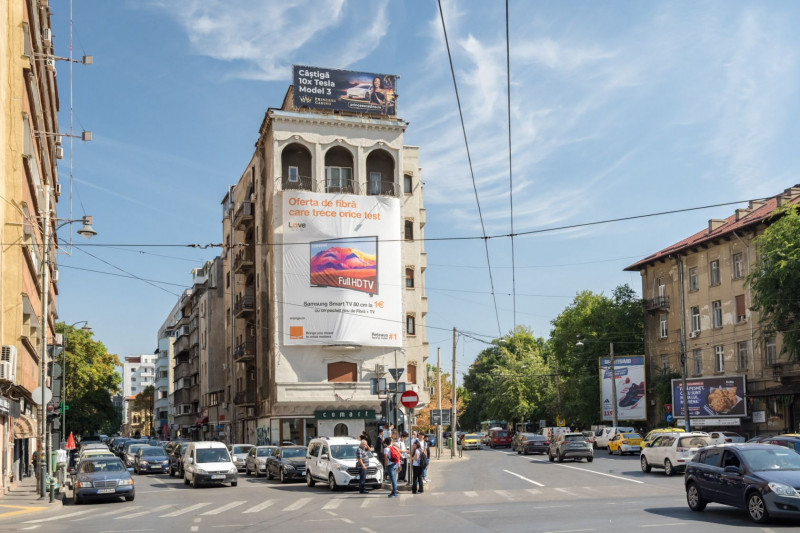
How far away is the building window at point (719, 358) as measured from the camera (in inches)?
2277

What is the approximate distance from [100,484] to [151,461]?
18974 millimetres

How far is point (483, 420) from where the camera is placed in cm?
12700

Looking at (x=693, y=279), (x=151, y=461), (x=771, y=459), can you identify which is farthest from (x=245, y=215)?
(x=771, y=459)

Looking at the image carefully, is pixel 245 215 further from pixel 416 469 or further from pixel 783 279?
pixel 416 469

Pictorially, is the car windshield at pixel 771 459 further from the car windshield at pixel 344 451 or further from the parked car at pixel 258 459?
the parked car at pixel 258 459

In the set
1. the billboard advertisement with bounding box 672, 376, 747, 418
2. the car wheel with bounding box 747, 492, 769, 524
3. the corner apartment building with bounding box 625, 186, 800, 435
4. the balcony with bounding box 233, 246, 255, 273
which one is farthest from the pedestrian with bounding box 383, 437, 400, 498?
the balcony with bounding box 233, 246, 255, 273

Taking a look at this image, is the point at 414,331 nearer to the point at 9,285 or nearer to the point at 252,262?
the point at 252,262

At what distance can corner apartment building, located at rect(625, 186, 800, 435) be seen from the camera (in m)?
52.3

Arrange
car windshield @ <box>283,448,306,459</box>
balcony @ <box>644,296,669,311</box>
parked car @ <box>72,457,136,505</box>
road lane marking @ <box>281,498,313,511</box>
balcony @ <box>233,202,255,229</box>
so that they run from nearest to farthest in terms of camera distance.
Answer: road lane marking @ <box>281,498,313,511</box>, parked car @ <box>72,457,136,505</box>, car windshield @ <box>283,448,306,459</box>, balcony @ <box>644,296,669,311</box>, balcony @ <box>233,202,255,229</box>

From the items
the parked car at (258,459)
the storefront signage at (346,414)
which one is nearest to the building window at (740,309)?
the storefront signage at (346,414)

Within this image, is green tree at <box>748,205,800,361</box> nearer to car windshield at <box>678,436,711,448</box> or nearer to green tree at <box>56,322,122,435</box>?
car windshield at <box>678,436,711,448</box>

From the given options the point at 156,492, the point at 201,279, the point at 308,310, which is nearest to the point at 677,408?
the point at 308,310

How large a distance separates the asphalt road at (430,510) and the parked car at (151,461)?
12170 mm

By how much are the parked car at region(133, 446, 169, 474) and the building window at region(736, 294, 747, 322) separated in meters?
36.6
